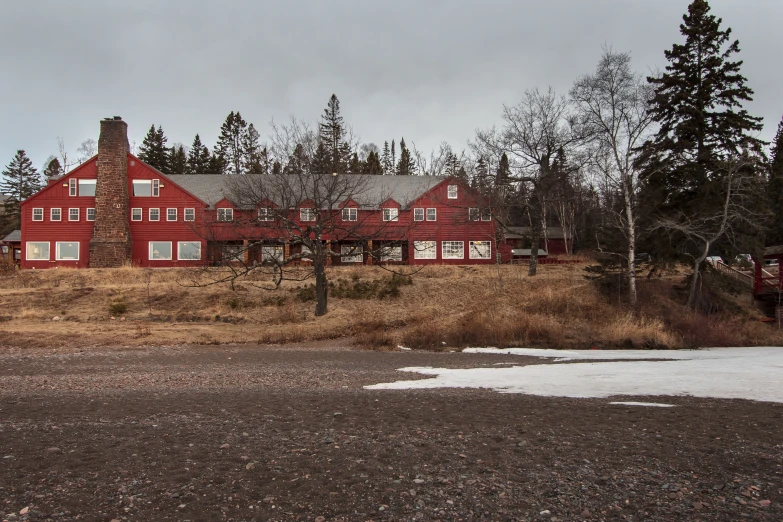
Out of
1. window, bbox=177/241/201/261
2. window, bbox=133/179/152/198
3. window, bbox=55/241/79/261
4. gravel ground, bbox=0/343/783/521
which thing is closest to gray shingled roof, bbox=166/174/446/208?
window, bbox=133/179/152/198

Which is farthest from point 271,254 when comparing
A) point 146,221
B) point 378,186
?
point 146,221

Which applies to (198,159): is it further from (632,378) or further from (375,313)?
(632,378)

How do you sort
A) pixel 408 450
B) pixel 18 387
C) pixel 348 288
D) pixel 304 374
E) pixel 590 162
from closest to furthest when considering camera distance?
pixel 408 450 → pixel 18 387 → pixel 304 374 → pixel 590 162 → pixel 348 288

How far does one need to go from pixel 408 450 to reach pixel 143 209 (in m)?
46.3

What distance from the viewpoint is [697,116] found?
27109 mm

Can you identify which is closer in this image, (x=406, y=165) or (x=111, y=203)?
(x=111, y=203)

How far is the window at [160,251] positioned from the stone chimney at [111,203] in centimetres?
180

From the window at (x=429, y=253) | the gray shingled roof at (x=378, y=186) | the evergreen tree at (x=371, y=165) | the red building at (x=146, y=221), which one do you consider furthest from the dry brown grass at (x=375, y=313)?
the gray shingled roof at (x=378, y=186)

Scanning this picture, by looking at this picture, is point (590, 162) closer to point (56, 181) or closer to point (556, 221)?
point (56, 181)

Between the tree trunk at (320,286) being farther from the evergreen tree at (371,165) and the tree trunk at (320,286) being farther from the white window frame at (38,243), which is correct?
the white window frame at (38,243)

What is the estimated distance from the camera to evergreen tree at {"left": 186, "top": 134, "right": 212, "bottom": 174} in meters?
79.1

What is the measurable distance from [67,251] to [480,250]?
1408 inches

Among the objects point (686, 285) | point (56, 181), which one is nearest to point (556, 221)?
point (686, 285)

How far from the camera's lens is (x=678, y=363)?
612 inches
